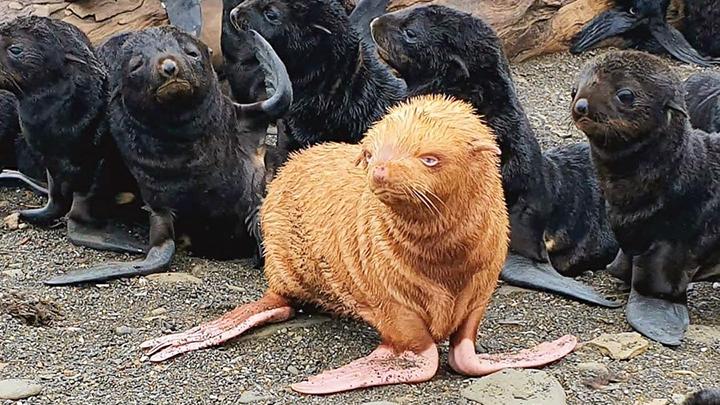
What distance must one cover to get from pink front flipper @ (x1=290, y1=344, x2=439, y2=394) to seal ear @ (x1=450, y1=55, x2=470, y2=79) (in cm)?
190

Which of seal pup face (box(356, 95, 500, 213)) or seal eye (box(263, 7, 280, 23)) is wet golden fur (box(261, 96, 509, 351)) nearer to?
seal pup face (box(356, 95, 500, 213))

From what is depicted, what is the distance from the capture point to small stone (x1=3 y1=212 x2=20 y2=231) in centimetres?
655

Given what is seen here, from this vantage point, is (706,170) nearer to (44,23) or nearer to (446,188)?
(446,188)

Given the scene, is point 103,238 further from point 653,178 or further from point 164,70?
point 653,178

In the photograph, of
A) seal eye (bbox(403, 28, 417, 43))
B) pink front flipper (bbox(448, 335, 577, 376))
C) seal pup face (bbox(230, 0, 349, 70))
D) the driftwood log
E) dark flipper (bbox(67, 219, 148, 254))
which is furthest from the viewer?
the driftwood log

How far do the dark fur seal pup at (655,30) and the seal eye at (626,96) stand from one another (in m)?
4.73

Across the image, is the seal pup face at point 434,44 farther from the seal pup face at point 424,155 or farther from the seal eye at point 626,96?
the seal pup face at point 424,155

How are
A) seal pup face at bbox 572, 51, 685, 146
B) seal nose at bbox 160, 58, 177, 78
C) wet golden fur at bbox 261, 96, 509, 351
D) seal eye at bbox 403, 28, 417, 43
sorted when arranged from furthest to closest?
seal eye at bbox 403, 28, 417, 43
seal nose at bbox 160, 58, 177, 78
seal pup face at bbox 572, 51, 685, 146
wet golden fur at bbox 261, 96, 509, 351

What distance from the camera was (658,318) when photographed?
5.38m

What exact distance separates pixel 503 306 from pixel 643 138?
0.96 metres

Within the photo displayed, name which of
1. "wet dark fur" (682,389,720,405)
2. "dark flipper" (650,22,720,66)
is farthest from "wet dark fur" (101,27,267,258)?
"dark flipper" (650,22,720,66)

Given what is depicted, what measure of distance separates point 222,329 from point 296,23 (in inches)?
90.8

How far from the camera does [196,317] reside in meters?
5.27

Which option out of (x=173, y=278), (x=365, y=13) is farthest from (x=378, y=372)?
(x=365, y=13)
